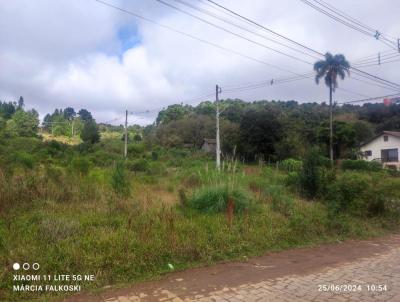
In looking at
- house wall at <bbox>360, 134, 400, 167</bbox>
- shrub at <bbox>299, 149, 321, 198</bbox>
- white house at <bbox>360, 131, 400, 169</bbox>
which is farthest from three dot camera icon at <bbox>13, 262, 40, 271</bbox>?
house wall at <bbox>360, 134, 400, 167</bbox>

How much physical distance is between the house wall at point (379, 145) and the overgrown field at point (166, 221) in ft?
117

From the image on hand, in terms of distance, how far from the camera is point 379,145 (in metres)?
42.0

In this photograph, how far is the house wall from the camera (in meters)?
39.9

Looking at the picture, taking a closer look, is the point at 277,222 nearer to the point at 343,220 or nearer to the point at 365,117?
the point at 343,220

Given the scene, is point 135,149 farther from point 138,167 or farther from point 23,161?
point 23,161

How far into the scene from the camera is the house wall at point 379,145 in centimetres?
3988

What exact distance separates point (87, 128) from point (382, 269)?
1842 inches

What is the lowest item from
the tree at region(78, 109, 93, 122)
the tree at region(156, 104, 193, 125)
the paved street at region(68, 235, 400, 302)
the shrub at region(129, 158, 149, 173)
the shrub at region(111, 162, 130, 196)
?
the paved street at region(68, 235, 400, 302)

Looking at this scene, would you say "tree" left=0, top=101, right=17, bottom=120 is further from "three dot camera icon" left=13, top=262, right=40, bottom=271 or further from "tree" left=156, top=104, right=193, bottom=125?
"three dot camera icon" left=13, top=262, right=40, bottom=271

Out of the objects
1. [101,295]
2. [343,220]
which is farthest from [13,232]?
[343,220]

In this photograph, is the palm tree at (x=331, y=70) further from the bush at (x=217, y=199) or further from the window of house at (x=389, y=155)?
the bush at (x=217, y=199)

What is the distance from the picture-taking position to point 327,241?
22.6 feet

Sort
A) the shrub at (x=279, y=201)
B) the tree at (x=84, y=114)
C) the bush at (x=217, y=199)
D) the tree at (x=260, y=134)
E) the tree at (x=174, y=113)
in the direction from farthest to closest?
the tree at (x=84, y=114) → the tree at (x=174, y=113) → the tree at (x=260, y=134) → the shrub at (x=279, y=201) → the bush at (x=217, y=199)

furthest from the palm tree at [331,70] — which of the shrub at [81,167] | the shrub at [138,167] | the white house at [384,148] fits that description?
the shrub at [81,167]
